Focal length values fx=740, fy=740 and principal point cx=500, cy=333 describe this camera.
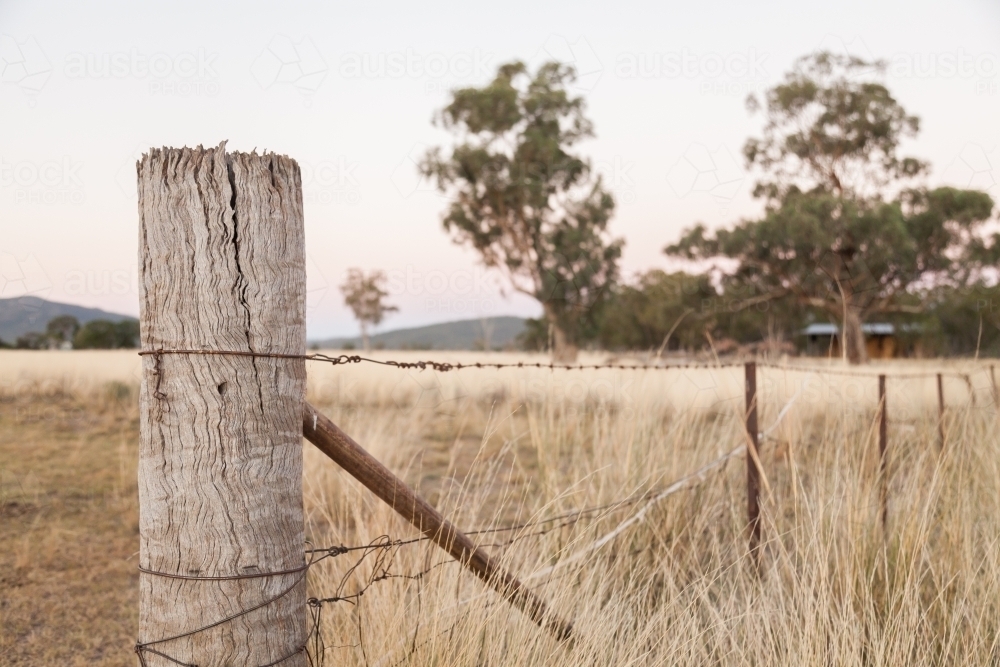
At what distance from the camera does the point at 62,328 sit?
58.8 feet

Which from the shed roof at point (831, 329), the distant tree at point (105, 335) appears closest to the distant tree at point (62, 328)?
the distant tree at point (105, 335)

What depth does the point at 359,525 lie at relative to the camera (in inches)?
97.7

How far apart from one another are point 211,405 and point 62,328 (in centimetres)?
1943

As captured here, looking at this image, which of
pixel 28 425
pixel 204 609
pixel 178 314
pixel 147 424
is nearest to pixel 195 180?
pixel 178 314

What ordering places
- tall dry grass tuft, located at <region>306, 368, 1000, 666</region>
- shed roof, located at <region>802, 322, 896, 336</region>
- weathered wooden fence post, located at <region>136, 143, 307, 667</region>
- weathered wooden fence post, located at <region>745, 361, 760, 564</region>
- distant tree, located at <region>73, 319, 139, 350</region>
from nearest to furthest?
weathered wooden fence post, located at <region>136, 143, 307, 667</region>, tall dry grass tuft, located at <region>306, 368, 1000, 666</region>, weathered wooden fence post, located at <region>745, 361, 760, 564</region>, distant tree, located at <region>73, 319, 139, 350</region>, shed roof, located at <region>802, 322, 896, 336</region>

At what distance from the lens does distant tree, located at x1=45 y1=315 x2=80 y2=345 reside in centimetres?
1770

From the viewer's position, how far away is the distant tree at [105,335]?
56.7 ft

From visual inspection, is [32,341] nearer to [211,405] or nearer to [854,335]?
[211,405]

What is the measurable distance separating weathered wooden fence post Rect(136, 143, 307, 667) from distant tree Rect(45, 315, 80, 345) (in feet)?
61.4

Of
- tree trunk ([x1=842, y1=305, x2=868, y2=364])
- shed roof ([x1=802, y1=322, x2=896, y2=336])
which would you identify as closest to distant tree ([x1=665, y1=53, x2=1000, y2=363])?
tree trunk ([x1=842, y1=305, x2=868, y2=364])

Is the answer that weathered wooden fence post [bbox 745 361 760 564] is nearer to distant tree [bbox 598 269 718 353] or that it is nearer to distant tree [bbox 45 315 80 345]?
distant tree [bbox 598 269 718 353]

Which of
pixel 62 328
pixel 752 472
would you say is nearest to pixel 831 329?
pixel 62 328

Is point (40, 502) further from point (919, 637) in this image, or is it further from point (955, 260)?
point (955, 260)

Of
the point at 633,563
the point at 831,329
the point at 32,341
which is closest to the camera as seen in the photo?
the point at 633,563
